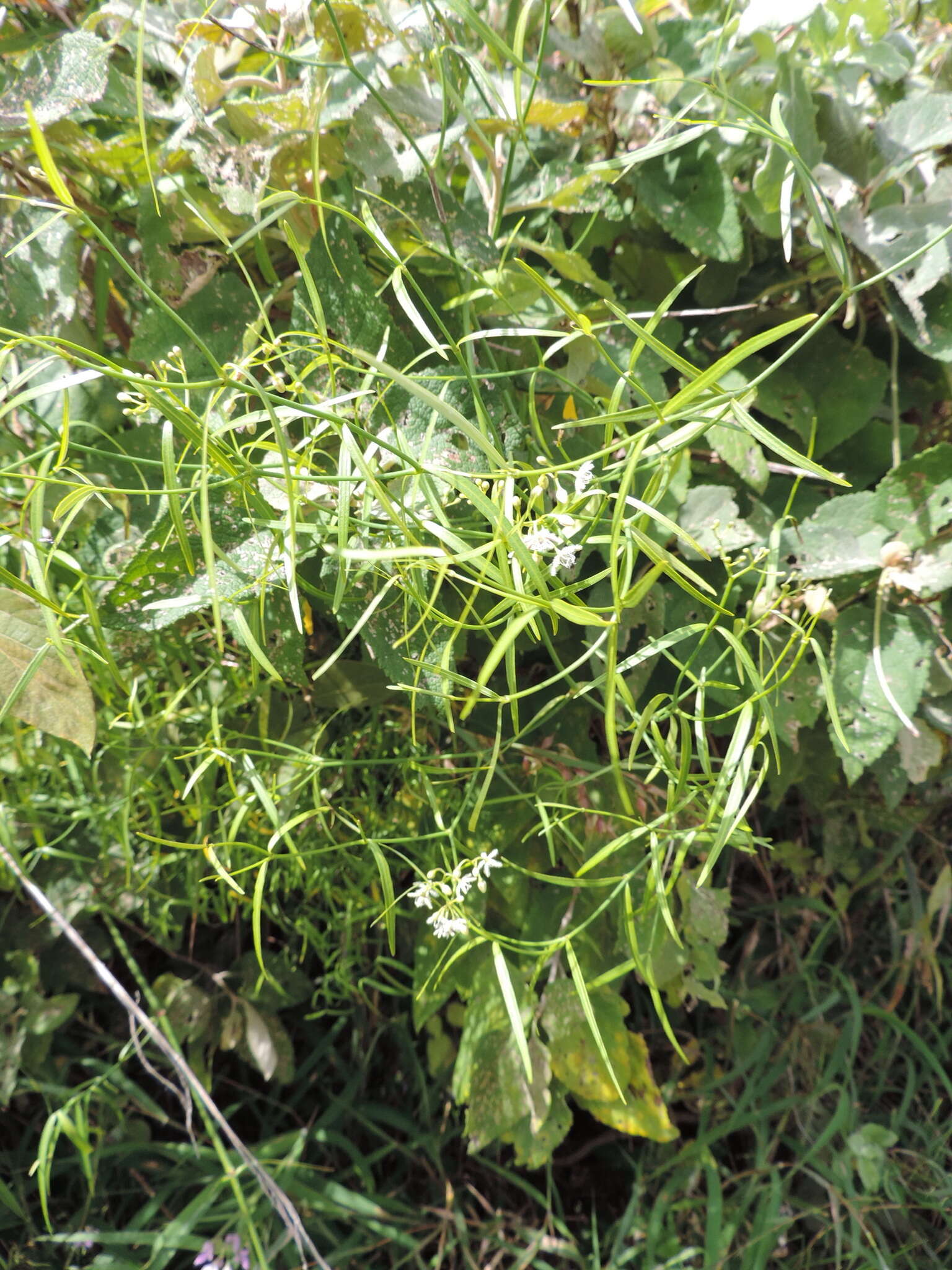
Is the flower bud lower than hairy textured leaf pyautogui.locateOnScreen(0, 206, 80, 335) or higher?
lower

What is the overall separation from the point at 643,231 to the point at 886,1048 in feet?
2.69

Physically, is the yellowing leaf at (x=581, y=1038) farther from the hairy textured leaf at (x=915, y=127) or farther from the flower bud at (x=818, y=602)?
the hairy textured leaf at (x=915, y=127)

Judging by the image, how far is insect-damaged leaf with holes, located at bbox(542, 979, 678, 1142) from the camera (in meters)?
0.64

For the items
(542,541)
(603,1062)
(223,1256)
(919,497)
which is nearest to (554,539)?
(542,541)

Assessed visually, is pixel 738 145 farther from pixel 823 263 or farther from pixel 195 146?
pixel 195 146

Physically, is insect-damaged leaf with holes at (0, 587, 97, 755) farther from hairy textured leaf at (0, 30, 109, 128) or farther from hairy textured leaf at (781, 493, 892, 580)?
hairy textured leaf at (781, 493, 892, 580)

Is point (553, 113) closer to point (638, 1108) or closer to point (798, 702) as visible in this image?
point (798, 702)

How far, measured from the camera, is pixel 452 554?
41cm

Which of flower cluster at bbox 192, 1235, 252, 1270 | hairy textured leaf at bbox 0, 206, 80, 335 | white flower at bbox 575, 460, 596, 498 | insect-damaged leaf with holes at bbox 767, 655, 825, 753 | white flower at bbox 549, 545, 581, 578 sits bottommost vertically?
flower cluster at bbox 192, 1235, 252, 1270

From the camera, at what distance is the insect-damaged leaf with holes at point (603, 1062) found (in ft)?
2.08

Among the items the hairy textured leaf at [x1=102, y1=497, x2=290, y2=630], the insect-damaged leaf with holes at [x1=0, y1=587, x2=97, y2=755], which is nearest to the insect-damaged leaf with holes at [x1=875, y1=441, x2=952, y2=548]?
the hairy textured leaf at [x1=102, y1=497, x2=290, y2=630]

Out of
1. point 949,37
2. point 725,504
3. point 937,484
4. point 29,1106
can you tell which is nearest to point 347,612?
point 725,504

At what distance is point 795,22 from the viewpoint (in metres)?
0.51

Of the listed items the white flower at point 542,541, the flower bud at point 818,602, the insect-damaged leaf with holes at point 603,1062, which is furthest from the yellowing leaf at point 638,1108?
the white flower at point 542,541
